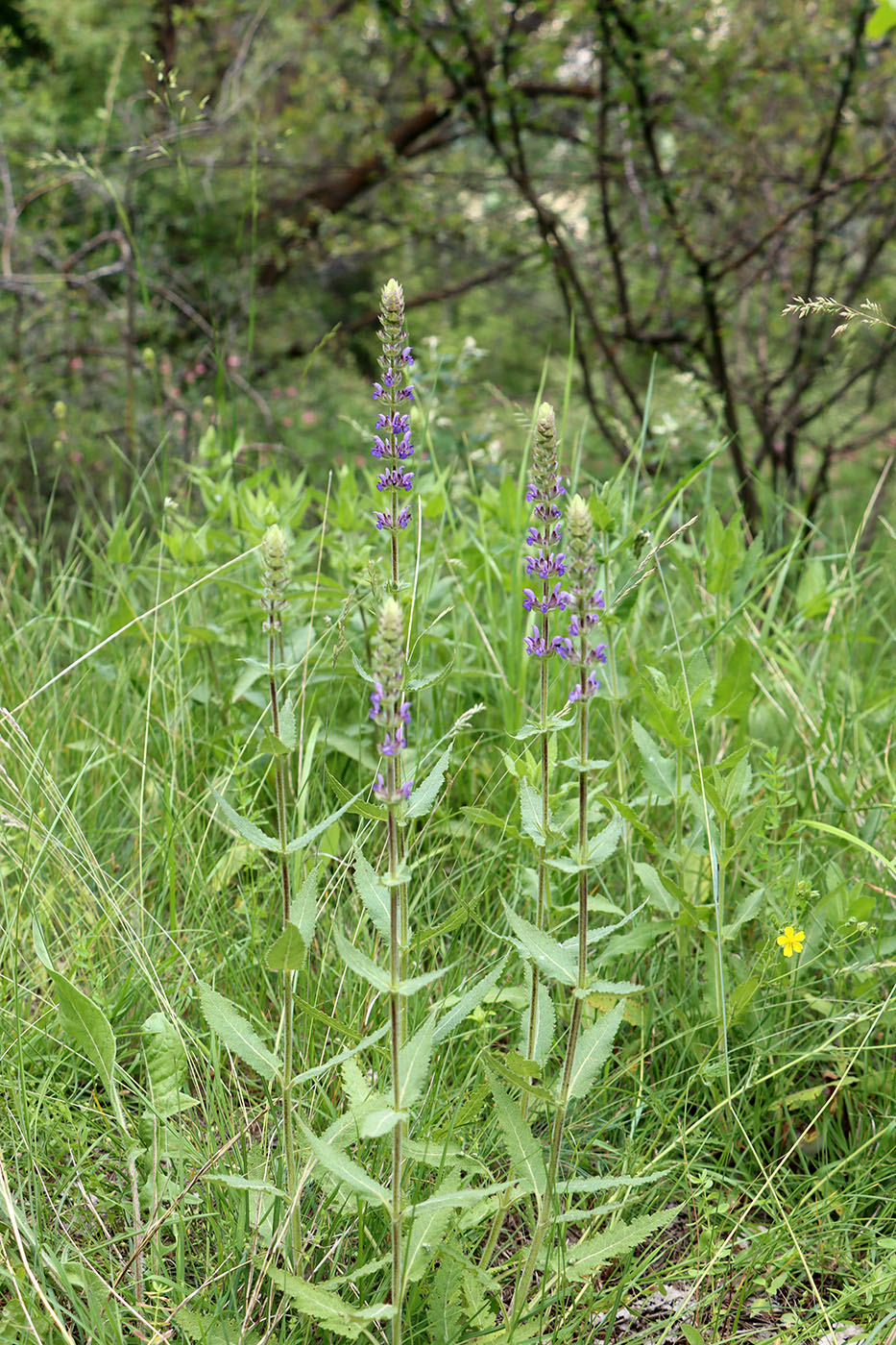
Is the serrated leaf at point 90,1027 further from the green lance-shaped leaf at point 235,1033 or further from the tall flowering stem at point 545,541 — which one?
the tall flowering stem at point 545,541

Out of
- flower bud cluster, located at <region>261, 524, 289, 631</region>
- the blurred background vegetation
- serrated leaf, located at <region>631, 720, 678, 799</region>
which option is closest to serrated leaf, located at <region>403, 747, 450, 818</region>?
flower bud cluster, located at <region>261, 524, 289, 631</region>

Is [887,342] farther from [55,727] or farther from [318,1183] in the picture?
[318,1183]

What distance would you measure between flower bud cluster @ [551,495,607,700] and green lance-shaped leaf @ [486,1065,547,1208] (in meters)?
0.53

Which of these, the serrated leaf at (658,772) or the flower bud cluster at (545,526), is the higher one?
the flower bud cluster at (545,526)

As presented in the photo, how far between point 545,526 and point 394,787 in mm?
377

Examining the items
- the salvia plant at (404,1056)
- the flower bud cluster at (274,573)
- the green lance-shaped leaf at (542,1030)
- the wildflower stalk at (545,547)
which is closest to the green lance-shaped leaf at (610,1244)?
the salvia plant at (404,1056)

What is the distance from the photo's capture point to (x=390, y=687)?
3.72 feet

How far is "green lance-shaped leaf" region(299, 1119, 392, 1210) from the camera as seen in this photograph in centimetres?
122

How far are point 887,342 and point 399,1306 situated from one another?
503cm

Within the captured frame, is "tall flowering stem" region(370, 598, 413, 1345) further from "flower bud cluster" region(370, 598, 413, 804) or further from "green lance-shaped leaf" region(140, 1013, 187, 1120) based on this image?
"green lance-shaped leaf" region(140, 1013, 187, 1120)

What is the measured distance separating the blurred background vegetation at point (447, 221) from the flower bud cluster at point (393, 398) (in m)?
1.94

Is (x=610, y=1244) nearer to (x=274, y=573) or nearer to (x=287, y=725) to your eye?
(x=287, y=725)

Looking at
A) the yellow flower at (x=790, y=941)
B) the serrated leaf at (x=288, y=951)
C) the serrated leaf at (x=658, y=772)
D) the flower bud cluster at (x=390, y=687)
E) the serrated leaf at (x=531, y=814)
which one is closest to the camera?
the flower bud cluster at (x=390, y=687)

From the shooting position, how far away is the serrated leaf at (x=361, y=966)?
122cm
